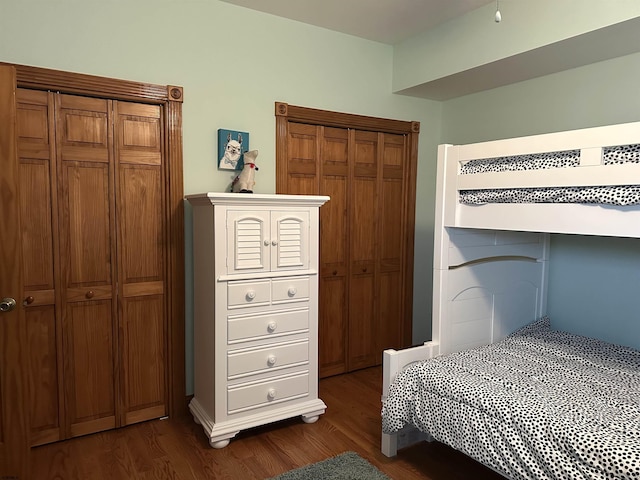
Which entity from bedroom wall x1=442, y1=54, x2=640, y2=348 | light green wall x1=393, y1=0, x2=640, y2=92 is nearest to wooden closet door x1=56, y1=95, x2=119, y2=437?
light green wall x1=393, y1=0, x2=640, y2=92

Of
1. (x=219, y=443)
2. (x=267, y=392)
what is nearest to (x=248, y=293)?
(x=267, y=392)

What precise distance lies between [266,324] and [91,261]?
40.8 inches

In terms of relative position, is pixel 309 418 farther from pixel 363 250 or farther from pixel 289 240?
pixel 363 250

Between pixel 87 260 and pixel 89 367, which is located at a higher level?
pixel 87 260

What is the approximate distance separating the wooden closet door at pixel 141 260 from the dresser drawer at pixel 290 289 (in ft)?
2.33

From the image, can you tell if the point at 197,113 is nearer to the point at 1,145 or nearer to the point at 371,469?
the point at 1,145

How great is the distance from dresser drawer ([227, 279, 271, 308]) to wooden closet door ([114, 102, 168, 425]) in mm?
557

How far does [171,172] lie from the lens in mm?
2719

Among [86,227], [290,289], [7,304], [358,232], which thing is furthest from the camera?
[358,232]

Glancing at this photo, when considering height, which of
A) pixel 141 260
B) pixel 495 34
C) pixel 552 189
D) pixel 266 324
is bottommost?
pixel 266 324

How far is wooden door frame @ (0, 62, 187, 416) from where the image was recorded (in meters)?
2.45

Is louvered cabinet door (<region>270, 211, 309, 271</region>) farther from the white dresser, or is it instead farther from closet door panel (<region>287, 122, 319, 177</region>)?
closet door panel (<region>287, 122, 319, 177</region>)

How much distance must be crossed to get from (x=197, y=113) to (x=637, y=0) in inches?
91.3

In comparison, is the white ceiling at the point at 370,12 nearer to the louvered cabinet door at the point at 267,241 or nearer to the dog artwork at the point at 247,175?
the dog artwork at the point at 247,175
